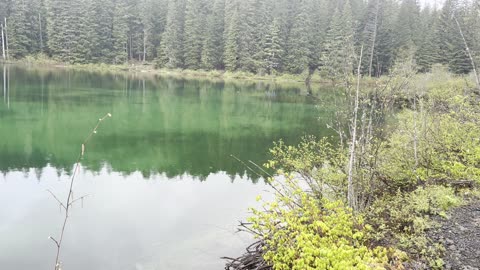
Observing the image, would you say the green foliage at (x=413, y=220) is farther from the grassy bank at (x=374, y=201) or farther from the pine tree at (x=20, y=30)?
the pine tree at (x=20, y=30)

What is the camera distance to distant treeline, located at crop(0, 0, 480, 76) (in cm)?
6106

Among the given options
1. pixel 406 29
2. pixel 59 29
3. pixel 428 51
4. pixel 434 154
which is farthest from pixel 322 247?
pixel 59 29

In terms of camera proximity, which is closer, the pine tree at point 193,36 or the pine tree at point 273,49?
the pine tree at point 273,49

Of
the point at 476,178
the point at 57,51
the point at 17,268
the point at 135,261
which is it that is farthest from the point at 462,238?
the point at 57,51

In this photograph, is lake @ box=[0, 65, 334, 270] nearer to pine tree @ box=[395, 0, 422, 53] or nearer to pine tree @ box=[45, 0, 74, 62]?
pine tree @ box=[395, 0, 422, 53]

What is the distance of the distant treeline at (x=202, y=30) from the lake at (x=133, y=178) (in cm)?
3236

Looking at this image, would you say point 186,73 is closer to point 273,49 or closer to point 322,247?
point 273,49

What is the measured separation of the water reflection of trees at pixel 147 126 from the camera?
15.9 metres

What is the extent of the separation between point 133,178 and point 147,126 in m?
9.45

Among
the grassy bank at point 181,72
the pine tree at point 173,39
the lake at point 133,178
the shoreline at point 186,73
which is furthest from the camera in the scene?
the pine tree at point 173,39

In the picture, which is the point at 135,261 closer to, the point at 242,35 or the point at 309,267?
the point at 309,267

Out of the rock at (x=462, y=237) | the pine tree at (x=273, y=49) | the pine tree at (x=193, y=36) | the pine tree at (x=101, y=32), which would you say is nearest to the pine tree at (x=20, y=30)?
the pine tree at (x=101, y=32)

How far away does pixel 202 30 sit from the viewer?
2554 inches

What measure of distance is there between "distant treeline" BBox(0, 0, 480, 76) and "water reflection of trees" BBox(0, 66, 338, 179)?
73.2 ft
